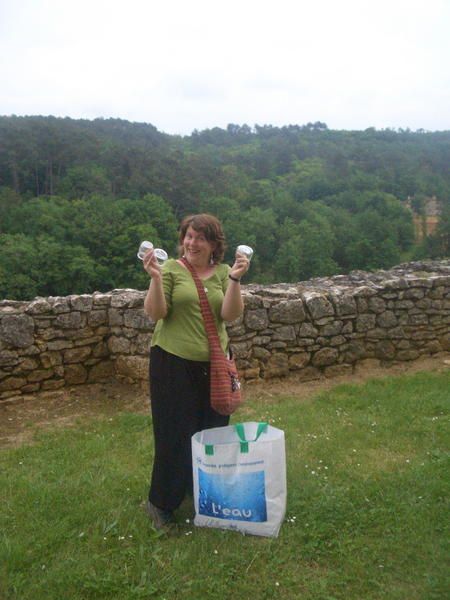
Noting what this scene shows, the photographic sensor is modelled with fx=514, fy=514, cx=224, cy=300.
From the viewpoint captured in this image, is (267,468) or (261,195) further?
(261,195)

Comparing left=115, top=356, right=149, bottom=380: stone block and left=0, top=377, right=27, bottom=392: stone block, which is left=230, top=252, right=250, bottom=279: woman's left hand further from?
left=0, top=377, right=27, bottom=392: stone block

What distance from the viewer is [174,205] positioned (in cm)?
4806

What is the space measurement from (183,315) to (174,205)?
46510mm

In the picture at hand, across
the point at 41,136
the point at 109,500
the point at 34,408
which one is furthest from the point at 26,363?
the point at 41,136

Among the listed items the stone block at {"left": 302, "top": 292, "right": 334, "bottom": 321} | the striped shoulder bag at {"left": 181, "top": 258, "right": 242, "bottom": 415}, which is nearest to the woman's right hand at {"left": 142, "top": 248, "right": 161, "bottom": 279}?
the striped shoulder bag at {"left": 181, "top": 258, "right": 242, "bottom": 415}

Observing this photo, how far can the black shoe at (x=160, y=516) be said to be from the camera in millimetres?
2774

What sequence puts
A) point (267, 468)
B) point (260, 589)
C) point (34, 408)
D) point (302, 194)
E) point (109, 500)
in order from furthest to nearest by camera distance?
point (302, 194), point (34, 408), point (109, 500), point (267, 468), point (260, 589)

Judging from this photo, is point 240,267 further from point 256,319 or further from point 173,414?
point 256,319

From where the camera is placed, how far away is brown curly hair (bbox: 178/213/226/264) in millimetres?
2684

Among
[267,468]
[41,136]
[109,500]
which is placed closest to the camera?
[267,468]

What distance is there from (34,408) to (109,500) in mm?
2127

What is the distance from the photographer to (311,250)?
43.8 m

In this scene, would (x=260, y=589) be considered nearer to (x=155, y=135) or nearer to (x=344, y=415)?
(x=344, y=415)

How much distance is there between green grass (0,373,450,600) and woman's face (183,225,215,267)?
1.44 meters
